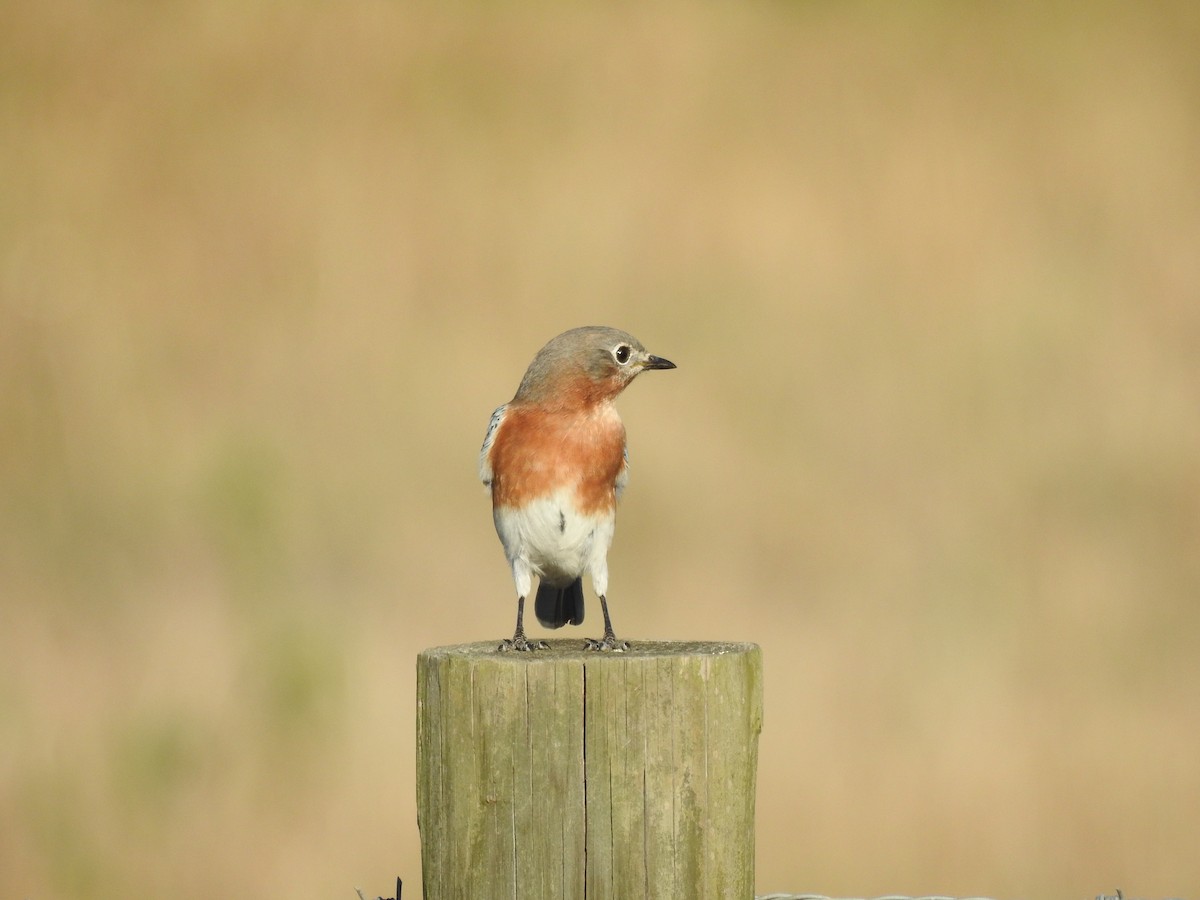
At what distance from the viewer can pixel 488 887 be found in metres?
3.08

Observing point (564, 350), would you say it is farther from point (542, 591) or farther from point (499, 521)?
point (542, 591)

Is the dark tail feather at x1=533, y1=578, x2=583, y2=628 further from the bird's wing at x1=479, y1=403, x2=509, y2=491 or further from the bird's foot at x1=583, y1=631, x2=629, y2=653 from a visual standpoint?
the bird's foot at x1=583, y1=631, x2=629, y2=653

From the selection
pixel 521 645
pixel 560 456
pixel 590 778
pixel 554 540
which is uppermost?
pixel 560 456

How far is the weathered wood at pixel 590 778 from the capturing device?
9.99ft

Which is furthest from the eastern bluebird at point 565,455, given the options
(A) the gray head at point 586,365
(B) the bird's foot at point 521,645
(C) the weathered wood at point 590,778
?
(C) the weathered wood at point 590,778

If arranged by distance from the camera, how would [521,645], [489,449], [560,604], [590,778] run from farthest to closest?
[560,604] → [489,449] → [521,645] → [590,778]

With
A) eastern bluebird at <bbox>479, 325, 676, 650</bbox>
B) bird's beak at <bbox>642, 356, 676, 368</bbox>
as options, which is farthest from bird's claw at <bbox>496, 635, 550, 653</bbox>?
bird's beak at <bbox>642, 356, 676, 368</bbox>

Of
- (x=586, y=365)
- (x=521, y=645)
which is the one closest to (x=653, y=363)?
(x=586, y=365)

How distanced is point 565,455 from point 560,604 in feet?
2.45

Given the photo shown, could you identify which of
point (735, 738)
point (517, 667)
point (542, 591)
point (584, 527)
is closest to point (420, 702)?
point (517, 667)

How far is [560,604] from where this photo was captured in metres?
5.07

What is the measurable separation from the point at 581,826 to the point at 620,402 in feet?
19.1

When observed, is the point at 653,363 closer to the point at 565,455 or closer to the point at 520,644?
the point at 565,455

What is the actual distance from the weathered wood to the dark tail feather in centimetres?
188
